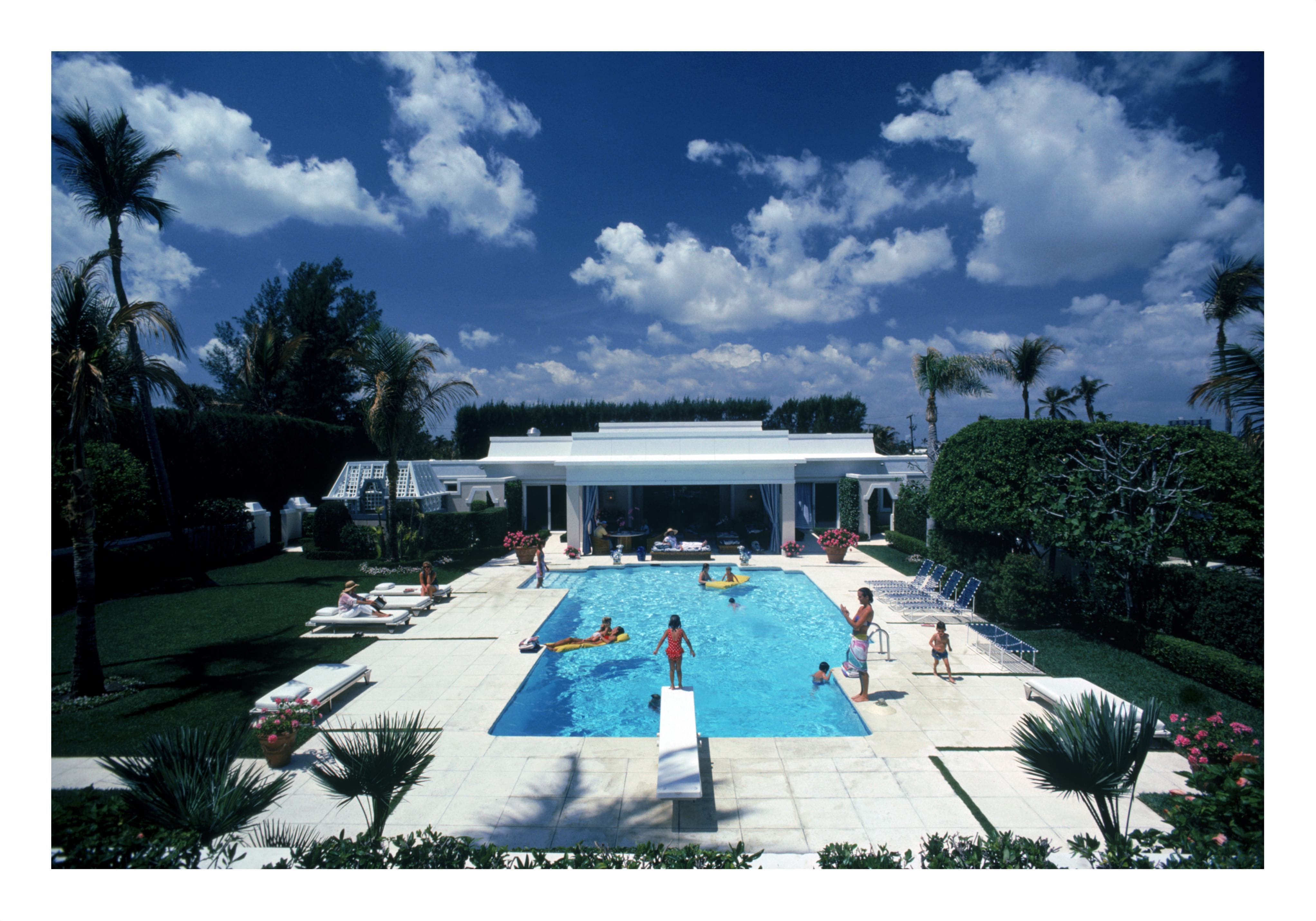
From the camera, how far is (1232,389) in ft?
23.2

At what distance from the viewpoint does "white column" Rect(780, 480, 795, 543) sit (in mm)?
21781

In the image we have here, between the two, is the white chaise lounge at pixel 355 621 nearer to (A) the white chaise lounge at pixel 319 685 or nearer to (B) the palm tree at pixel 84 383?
(A) the white chaise lounge at pixel 319 685

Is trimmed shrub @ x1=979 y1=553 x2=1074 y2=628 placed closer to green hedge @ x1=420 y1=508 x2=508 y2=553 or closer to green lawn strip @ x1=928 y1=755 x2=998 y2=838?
green lawn strip @ x1=928 y1=755 x2=998 y2=838

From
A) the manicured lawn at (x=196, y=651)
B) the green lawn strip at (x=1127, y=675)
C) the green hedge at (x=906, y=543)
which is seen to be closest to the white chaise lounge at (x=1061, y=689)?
the green lawn strip at (x=1127, y=675)

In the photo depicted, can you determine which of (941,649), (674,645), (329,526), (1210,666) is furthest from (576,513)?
(1210,666)

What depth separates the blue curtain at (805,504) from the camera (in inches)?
1075

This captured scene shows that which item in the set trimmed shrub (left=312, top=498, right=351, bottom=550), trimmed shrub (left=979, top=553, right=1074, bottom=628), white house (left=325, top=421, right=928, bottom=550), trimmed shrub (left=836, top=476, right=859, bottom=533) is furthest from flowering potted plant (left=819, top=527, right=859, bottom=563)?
trimmed shrub (left=312, top=498, right=351, bottom=550)

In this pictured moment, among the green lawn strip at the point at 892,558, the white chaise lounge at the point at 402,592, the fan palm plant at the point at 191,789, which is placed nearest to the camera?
the fan palm plant at the point at 191,789

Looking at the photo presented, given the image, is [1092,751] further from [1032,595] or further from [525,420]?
[525,420]

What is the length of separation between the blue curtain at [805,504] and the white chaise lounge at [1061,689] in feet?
60.6

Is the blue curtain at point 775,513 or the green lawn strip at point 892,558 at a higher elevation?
the blue curtain at point 775,513
